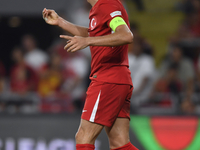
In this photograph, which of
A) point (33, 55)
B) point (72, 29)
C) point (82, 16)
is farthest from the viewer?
point (82, 16)

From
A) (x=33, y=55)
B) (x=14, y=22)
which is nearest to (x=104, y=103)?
(x=33, y=55)

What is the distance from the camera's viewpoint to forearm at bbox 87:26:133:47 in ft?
9.34

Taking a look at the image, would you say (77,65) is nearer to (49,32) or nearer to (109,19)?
(49,32)

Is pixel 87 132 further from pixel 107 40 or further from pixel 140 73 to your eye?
pixel 140 73

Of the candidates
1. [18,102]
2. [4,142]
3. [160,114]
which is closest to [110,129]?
[160,114]

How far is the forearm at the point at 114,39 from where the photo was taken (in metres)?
2.85

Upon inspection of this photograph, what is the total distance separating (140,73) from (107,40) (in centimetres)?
320

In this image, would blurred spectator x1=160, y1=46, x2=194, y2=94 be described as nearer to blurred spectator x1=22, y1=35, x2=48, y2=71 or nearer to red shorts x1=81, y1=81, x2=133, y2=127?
blurred spectator x1=22, y1=35, x2=48, y2=71

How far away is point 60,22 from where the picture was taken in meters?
3.62

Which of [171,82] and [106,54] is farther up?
[106,54]

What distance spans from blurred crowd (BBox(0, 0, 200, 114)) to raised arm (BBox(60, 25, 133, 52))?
2.60 metres

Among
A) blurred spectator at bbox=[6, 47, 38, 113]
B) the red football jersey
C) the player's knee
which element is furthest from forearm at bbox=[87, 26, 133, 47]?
blurred spectator at bbox=[6, 47, 38, 113]

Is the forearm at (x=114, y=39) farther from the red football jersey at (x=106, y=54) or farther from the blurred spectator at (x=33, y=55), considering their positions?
the blurred spectator at (x=33, y=55)

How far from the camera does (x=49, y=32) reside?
26.4 ft
